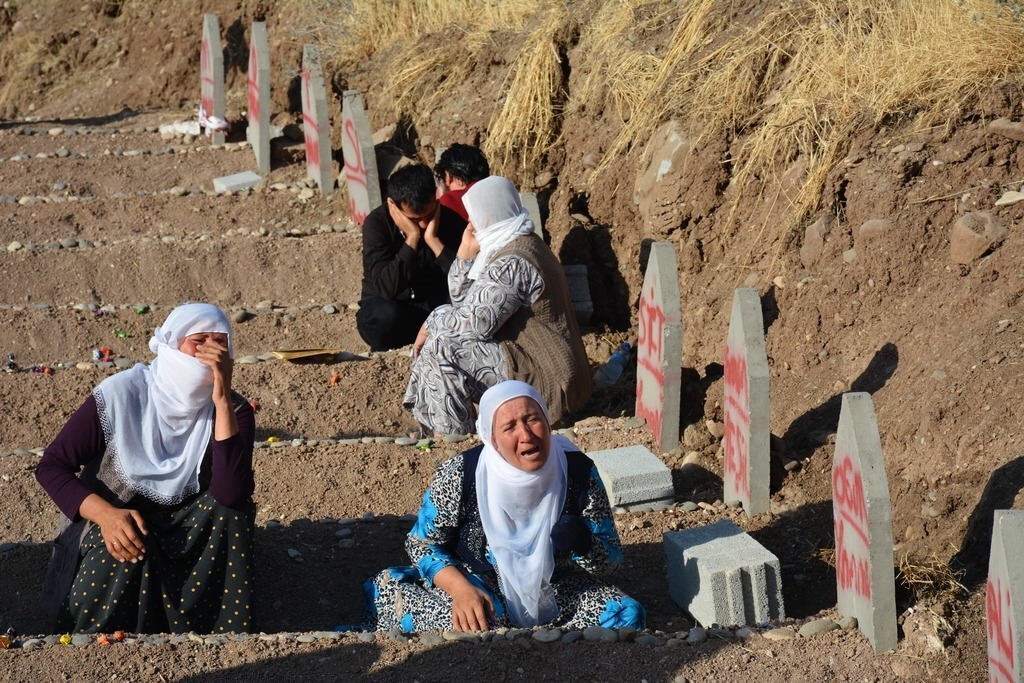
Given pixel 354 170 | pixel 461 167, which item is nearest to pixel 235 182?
pixel 354 170

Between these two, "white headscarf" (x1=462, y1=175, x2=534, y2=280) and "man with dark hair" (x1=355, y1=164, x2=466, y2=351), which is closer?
"white headscarf" (x1=462, y1=175, x2=534, y2=280)

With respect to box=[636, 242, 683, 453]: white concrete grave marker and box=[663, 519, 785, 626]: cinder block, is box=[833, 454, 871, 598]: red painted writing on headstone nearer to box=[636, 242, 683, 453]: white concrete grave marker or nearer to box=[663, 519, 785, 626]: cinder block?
box=[663, 519, 785, 626]: cinder block

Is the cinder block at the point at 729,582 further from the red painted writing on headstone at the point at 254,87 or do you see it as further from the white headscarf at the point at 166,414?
the red painted writing on headstone at the point at 254,87

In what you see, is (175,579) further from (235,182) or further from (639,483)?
(235,182)

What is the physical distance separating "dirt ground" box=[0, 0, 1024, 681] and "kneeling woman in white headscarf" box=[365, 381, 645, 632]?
20 cm

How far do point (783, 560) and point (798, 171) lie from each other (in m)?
2.48

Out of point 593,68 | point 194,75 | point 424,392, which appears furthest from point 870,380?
point 194,75

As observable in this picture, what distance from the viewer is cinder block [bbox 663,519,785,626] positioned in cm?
439

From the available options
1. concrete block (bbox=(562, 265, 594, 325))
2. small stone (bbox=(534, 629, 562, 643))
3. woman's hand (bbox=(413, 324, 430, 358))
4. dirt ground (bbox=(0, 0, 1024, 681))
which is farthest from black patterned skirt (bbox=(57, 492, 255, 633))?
concrete block (bbox=(562, 265, 594, 325))

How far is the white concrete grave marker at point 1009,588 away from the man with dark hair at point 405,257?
3.98m

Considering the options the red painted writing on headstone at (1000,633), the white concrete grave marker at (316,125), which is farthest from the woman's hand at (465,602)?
the white concrete grave marker at (316,125)

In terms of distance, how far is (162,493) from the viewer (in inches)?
173

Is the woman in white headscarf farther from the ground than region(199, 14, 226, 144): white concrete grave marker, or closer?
closer

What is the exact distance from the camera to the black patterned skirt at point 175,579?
14.1ft
